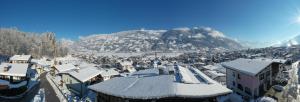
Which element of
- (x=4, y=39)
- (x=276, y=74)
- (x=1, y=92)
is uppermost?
(x=4, y=39)

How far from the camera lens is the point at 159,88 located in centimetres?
1945

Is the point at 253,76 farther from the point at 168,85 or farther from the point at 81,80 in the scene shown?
the point at 81,80

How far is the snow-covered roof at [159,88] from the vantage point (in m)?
18.5

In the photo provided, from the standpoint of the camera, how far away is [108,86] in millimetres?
22328

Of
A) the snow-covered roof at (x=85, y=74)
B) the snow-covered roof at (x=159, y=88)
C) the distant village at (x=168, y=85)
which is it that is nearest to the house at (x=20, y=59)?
the distant village at (x=168, y=85)

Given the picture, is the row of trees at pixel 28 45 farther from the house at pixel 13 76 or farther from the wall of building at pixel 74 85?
the house at pixel 13 76

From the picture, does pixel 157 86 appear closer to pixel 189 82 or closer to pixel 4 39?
pixel 189 82

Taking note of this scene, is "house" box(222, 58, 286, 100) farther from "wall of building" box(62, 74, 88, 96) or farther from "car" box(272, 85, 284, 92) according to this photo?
"wall of building" box(62, 74, 88, 96)

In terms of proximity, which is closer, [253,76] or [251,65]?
[253,76]

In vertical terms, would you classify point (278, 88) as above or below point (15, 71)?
below

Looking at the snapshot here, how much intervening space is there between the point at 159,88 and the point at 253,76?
31023 millimetres

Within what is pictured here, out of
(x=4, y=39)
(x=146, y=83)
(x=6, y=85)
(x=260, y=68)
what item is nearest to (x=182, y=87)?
(x=146, y=83)

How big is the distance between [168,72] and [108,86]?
5.19 meters

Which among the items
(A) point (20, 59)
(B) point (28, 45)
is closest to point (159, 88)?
(A) point (20, 59)
